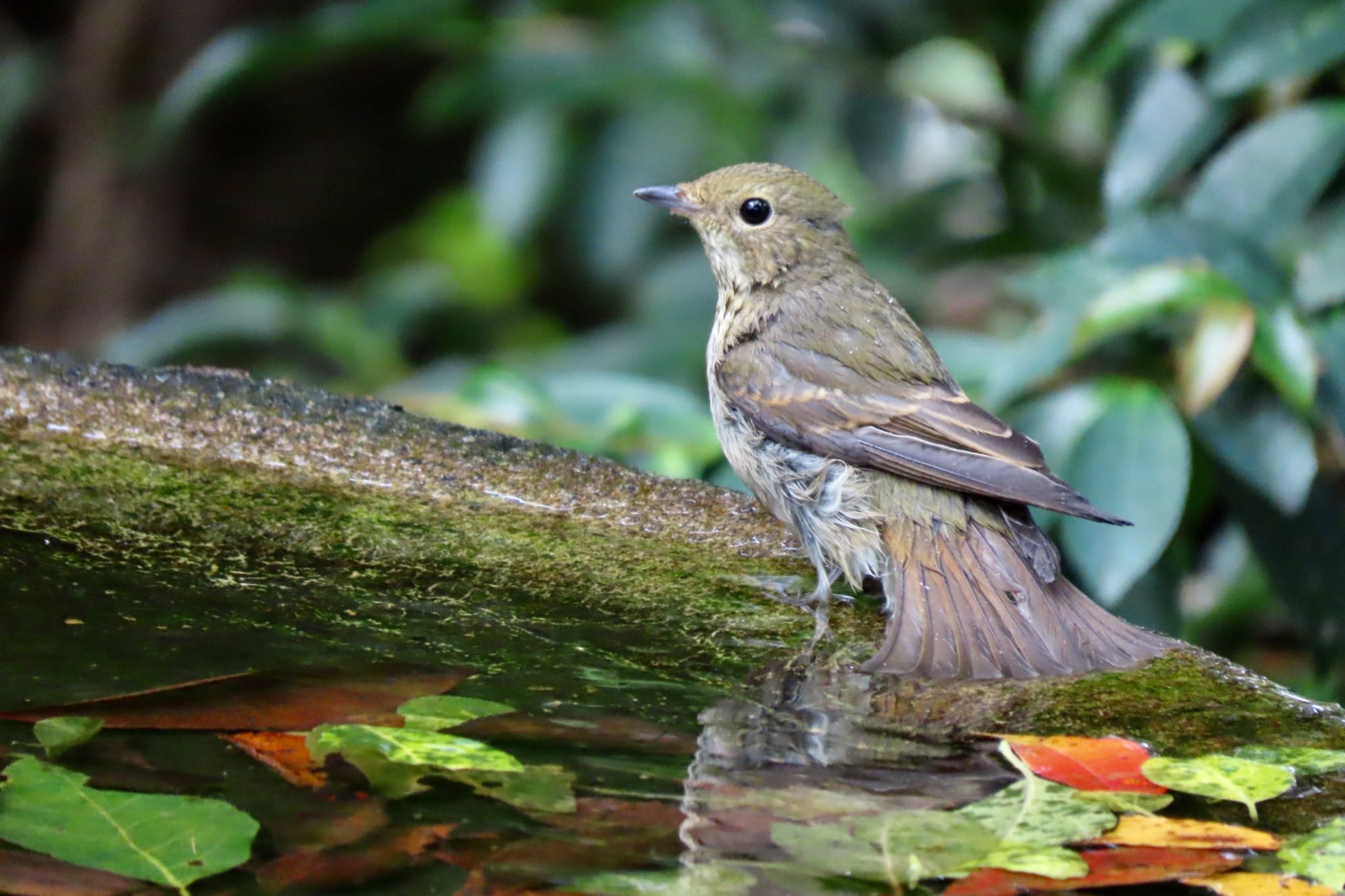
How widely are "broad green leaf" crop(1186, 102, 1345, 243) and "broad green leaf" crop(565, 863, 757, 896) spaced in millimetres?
2430

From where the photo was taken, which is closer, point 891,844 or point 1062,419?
point 891,844

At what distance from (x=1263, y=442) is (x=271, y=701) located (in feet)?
7.23

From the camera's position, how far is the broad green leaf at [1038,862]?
4.95 ft

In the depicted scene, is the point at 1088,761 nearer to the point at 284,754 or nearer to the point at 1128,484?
the point at 284,754

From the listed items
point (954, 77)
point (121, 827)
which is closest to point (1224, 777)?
point (121, 827)

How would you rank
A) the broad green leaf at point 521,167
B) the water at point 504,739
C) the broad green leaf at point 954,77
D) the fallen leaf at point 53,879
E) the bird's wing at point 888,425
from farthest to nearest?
1. the broad green leaf at point 521,167
2. the broad green leaf at point 954,77
3. the bird's wing at point 888,425
4. the water at point 504,739
5. the fallen leaf at point 53,879

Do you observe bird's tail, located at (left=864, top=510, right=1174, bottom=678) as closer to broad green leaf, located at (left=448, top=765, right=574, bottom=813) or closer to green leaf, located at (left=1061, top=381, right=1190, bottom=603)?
green leaf, located at (left=1061, top=381, right=1190, bottom=603)

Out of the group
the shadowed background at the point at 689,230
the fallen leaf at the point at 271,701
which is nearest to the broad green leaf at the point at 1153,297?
the shadowed background at the point at 689,230

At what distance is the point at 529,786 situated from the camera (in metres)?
1.65

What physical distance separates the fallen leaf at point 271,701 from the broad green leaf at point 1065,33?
269 cm

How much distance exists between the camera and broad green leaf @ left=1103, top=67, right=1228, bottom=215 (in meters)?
3.60

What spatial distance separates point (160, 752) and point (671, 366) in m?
3.42

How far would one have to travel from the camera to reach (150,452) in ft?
9.04

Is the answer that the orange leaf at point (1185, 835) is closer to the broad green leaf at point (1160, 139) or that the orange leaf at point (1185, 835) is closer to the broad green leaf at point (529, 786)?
the broad green leaf at point (529, 786)
